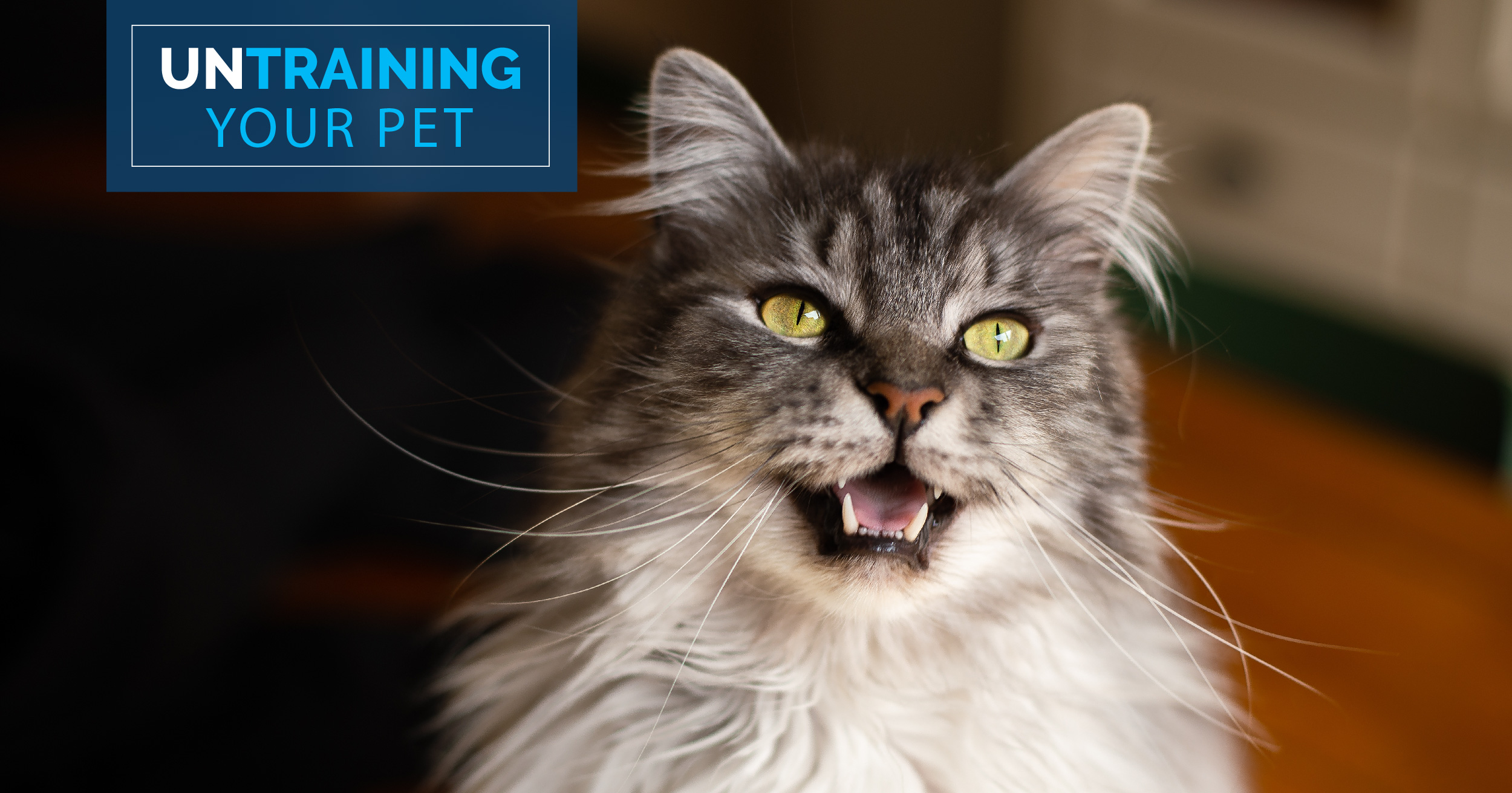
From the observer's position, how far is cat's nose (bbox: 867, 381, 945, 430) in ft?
2.71

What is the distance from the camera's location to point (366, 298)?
5.63 ft

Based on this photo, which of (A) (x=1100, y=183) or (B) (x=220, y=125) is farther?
(B) (x=220, y=125)

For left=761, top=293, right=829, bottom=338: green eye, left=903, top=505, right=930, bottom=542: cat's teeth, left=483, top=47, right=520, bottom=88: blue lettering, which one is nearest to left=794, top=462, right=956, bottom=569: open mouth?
left=903, top=505, right=930, bottom=542: cat's teeth

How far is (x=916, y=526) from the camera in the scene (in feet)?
2.89

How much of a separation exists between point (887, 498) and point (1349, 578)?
45.3 inches

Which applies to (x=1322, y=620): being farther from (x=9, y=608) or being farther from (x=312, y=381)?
(x=9, y=608)

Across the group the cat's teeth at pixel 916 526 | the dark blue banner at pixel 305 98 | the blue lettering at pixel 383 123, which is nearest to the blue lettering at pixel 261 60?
the dark blue banner at pixel 305 98

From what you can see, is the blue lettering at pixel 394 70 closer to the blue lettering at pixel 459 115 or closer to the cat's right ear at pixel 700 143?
the blue lettering at pixel 459 115

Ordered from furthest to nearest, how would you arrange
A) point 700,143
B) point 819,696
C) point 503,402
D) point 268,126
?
1. point 503,402
2. point 268,126
3. point 700,143
4. point 819,696

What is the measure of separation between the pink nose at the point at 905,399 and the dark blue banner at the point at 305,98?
0.64 m

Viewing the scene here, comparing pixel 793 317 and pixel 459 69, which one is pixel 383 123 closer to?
pixel 459 69

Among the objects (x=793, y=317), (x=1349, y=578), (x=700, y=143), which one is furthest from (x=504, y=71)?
(x=1349, y=578)

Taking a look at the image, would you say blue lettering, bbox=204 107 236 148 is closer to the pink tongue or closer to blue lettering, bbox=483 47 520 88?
blue lettering, bbox=483 47 520 88

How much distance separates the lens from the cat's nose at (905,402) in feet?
2.71
